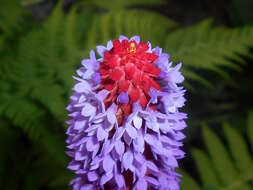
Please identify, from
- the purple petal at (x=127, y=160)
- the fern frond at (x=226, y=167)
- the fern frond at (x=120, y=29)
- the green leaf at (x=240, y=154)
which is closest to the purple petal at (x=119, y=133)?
the purple petal at (x=127, y=160)

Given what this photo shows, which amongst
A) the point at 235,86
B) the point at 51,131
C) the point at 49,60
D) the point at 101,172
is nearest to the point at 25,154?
the point at 51,131

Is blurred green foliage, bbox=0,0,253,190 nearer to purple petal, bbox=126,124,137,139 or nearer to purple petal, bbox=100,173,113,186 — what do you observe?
purple petal, bbox=100,173,113,186

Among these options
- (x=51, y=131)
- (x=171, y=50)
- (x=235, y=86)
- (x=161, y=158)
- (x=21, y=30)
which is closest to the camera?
(x=161, y=158)

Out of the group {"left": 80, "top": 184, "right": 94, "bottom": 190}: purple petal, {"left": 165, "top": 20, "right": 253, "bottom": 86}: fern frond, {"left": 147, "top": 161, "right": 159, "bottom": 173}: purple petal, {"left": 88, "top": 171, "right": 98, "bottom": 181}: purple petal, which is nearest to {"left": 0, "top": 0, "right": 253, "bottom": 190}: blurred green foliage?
{"left": 165, "top": 20, "right": 253, "bottom": 86}: fern frond

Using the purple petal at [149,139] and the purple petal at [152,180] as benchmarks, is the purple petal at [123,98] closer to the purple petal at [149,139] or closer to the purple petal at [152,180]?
the purple petal at [149,139]

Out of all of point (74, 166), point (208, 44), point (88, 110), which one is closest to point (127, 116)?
point (88, 110)

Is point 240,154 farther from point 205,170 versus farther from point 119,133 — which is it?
point 119,133

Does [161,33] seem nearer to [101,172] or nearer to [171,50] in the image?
[171,50]
